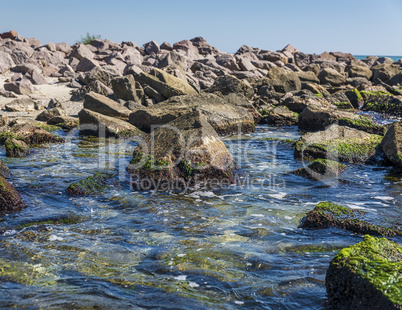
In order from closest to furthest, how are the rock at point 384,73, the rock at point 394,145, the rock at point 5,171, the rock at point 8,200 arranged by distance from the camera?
1. the rock at point 8,200
2. the rock at point 5,171
3. the rock at point 394,145
4. the rock at point 384,73

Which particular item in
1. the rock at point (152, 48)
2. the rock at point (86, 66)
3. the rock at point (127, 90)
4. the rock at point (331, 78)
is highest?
the rock at point (152, 48)

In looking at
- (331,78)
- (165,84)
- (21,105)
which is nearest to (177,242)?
(165,84)

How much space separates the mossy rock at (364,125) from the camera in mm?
→ 11773

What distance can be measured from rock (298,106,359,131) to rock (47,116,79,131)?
7.71 metres

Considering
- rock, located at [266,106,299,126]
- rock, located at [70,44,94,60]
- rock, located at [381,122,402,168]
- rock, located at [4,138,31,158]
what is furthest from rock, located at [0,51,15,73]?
rock, located at [381,122,402,168]

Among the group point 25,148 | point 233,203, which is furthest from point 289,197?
point 25,148

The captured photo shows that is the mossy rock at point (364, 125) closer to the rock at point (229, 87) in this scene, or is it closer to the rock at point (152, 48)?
Answer: the rock at point (229, 87)

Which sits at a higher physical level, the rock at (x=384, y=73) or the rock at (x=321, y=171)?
the rock at (x=384, y=73)

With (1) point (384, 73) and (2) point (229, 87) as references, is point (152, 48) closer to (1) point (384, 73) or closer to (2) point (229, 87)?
(2) point (229, 87)

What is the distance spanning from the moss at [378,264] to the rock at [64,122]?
438 inches

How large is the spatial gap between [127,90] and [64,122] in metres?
3.12

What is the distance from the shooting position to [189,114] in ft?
29.1

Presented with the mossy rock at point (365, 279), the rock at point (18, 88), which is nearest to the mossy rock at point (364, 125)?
the mossy rock at point (365, 279)

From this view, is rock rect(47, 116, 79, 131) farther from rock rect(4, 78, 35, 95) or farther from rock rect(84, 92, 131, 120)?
rock rect(4, 78, 35, 95)
